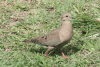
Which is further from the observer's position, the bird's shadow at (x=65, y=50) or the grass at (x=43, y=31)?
the bird's shadow at (x=65, y=50)

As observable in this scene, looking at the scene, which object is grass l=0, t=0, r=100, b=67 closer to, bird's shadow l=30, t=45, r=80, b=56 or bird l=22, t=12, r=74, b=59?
bird's shadow l=30, t=45, r=80, b=56

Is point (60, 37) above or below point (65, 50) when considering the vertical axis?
above

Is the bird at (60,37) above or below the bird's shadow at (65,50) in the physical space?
above

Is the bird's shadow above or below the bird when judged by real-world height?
below

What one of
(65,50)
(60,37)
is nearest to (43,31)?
(65,50)

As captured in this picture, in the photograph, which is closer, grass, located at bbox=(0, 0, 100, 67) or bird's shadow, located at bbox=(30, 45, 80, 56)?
grass, located at bbox=(0, 0, 100, 67)

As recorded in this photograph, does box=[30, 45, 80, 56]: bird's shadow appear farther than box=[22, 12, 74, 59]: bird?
Yes

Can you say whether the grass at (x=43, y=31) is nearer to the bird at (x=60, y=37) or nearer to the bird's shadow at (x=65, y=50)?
the bird's shadow at (x=65, y=50)

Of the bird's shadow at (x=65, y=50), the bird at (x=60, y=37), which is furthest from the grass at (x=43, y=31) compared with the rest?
the bird at (x=60, y=37)

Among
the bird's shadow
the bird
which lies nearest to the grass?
the bird's shadow

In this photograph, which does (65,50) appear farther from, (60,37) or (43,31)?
(43,31)
